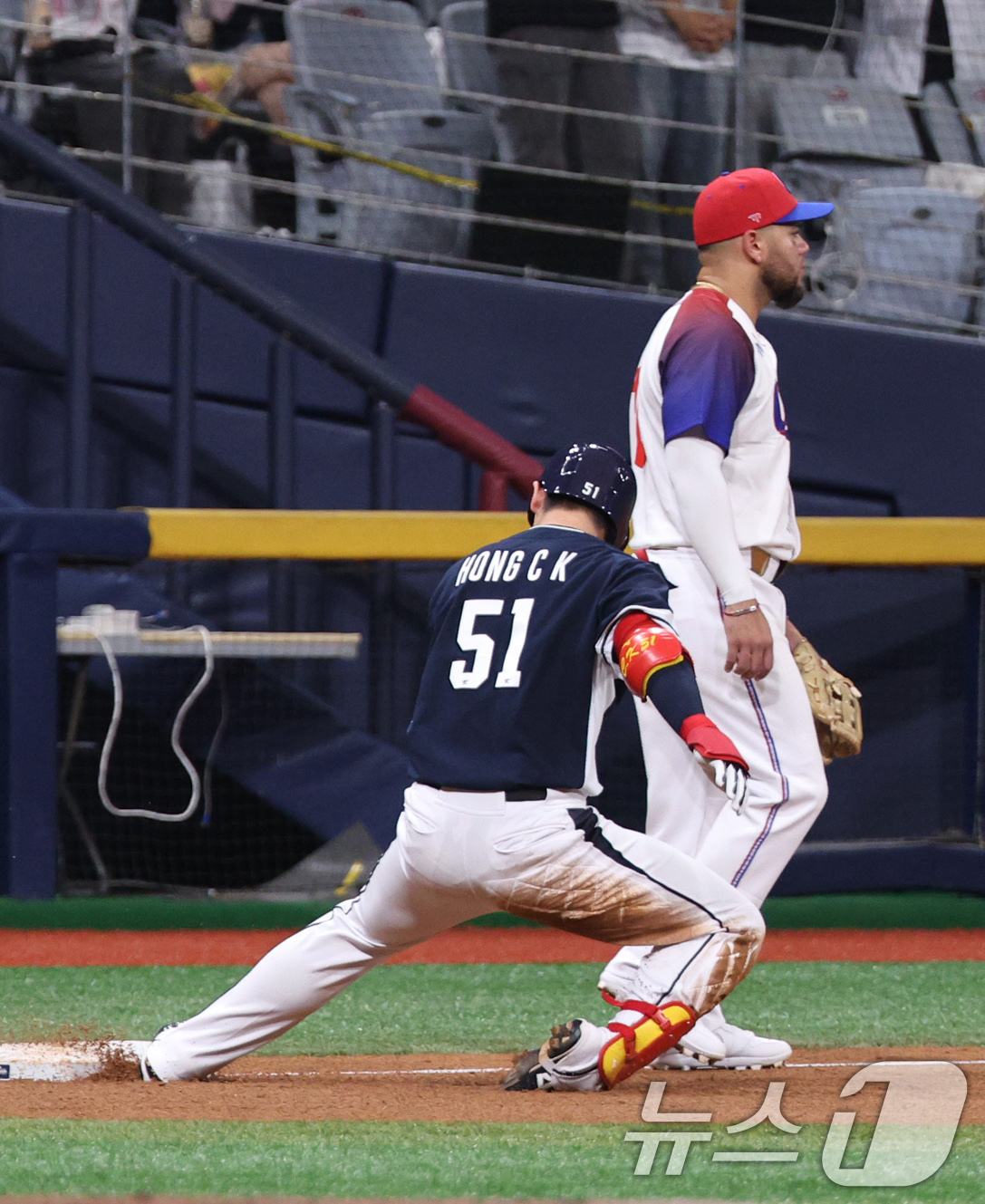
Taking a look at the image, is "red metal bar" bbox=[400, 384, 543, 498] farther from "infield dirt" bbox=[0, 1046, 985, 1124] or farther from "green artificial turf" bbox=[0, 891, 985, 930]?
"infield dirt" bbox=[0, 1046, 985, 1124]

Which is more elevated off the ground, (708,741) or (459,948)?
(708,741)

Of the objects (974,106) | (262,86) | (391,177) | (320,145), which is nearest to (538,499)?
(320,145)

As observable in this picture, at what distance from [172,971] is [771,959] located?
69.9 inches

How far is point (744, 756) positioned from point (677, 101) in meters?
4.85

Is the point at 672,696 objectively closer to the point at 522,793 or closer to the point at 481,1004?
the point at 522,793

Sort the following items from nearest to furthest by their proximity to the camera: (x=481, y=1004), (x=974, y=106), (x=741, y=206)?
1. (x=741, y=206)
2. (x=481, y=1004)
3. (x=974, y=106)

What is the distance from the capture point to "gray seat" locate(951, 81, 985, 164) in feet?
28.2

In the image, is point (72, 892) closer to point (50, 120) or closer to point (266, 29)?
point (50, 120)

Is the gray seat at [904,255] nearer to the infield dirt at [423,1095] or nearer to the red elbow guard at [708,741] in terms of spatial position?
the infield dirt at [423,1095]

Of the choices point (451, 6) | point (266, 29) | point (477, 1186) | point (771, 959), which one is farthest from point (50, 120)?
point (477, 1186)

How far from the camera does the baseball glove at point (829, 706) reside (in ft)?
12.5

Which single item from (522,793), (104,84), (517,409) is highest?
(104,84)

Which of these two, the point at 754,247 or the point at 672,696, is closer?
the point at 672,696

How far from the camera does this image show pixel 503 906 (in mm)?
3025
